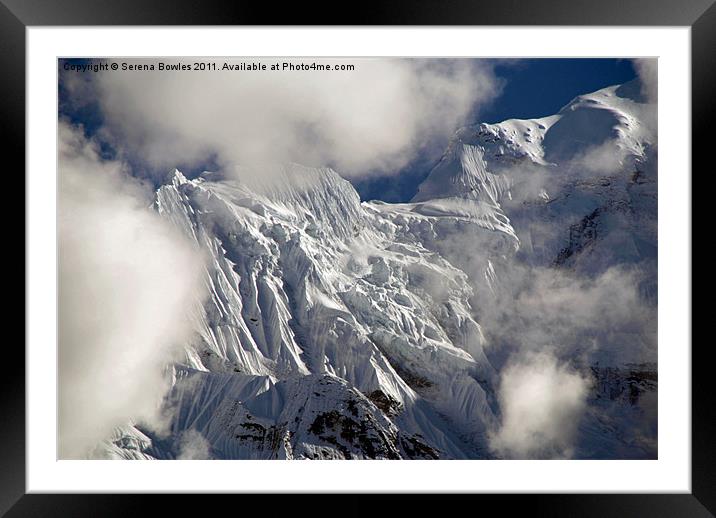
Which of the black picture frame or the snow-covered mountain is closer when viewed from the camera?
the black picture frame
